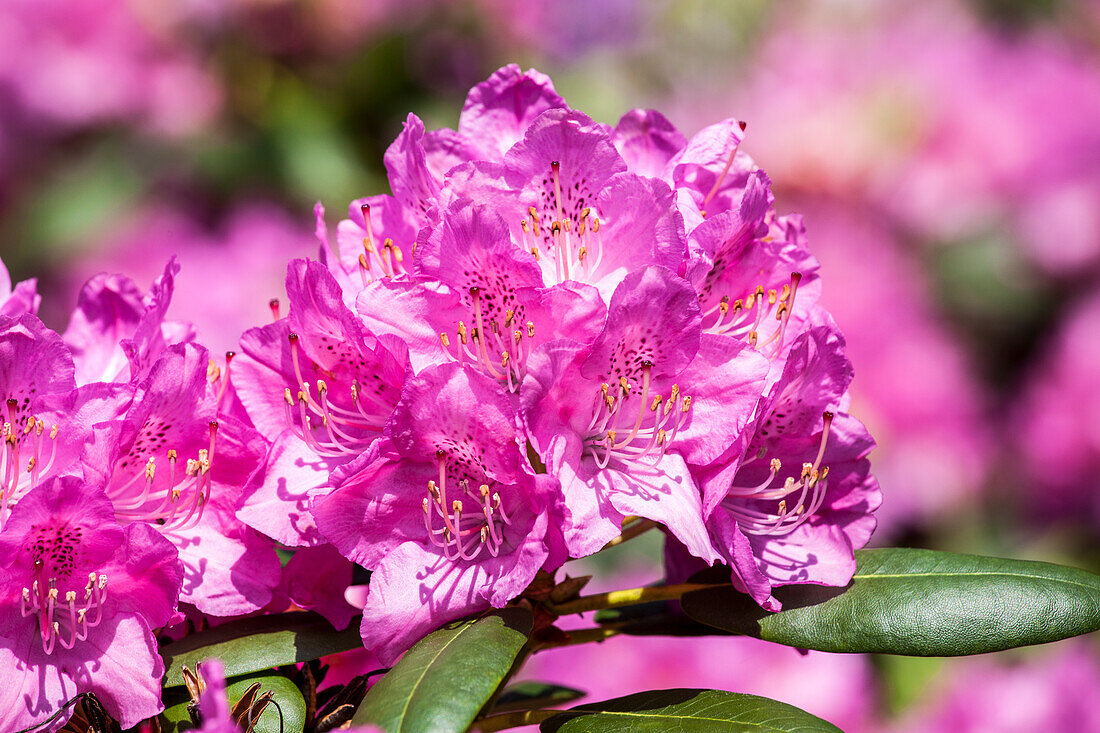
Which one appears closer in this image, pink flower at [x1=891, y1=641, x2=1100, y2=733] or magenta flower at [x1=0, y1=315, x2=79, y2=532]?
magenta flower at [x1=0, y1=315, x2=79, y2=532]

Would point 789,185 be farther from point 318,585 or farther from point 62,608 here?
point 62,608

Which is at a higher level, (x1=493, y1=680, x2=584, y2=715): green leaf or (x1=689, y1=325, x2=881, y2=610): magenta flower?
(x1=689, y1=325, x2=881, y2=610): magenta flower

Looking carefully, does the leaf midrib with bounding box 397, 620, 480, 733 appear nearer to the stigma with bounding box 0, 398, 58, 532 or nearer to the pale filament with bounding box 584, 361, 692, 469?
the pale filament with bounding box 584, 361, 692, 469

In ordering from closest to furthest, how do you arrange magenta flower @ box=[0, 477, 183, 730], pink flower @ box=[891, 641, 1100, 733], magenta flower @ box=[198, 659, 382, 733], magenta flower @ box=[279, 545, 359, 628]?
1. magenta flower @ box=[198, 659, 382, 733]
2. magenta flower @ box=[0, 477, 183, 730]
3. magenta flower @ box=[279, 545, 359, 628]
4. pink flower @ box=[891, 641, 1100, 733]

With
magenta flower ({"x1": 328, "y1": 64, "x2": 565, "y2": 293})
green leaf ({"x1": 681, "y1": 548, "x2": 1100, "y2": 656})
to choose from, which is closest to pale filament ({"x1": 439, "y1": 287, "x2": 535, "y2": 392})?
magenta flower ({"x1": 328, "y1": 64, "x2": 565, "y2": 293})

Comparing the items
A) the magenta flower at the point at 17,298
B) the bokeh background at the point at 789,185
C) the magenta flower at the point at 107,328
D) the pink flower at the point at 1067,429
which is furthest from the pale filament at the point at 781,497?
the pink flower at the point at 1067,429

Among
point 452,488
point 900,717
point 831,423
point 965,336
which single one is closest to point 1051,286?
point 965,336
